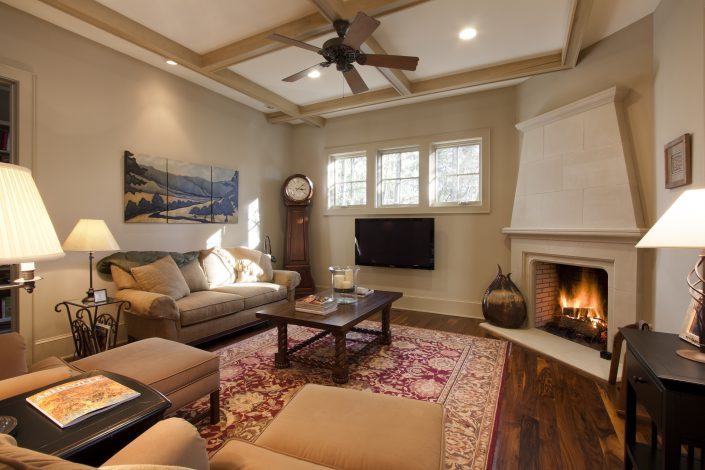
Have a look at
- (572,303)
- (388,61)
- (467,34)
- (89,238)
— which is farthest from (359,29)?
(572,303)

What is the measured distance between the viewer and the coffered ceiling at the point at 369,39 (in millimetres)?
2637

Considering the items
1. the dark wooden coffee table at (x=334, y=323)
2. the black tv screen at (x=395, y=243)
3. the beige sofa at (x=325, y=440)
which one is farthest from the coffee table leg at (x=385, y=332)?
the beige sofa at (x=325, y=440)

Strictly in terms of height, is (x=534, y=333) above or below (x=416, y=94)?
below

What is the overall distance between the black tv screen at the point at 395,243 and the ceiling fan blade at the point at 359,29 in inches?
103

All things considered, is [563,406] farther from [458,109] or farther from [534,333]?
[458,109]

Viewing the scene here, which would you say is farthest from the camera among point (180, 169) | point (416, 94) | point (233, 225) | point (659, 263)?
point (233, 225)

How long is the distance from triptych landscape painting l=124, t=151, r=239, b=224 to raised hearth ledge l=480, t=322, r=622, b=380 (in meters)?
3.63

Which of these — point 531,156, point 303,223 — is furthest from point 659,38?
point 303,223

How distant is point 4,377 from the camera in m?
1.45

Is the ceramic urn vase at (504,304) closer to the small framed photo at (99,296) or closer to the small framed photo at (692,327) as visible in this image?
the small framed photo at (692,327)

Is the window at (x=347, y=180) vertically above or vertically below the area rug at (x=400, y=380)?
above

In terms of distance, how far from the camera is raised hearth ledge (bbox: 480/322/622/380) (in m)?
2.67

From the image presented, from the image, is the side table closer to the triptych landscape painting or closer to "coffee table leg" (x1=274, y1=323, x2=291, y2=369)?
the triptych landscape painting

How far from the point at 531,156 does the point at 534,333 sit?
1.93 meters
